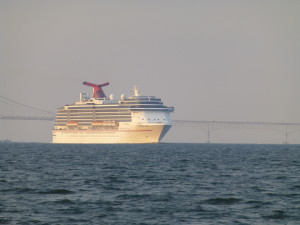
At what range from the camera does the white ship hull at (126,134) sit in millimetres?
143125

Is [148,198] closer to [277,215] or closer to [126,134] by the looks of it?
→ [277,215]

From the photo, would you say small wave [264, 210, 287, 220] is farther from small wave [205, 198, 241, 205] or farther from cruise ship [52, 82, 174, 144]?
cruise ship [52, 82, 174, 144]

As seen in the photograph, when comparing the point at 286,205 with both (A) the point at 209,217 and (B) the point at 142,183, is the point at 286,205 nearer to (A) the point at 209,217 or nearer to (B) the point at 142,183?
(A) the point at 209,217

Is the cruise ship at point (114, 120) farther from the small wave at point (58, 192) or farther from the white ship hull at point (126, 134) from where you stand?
the small wave at point (58, 192)

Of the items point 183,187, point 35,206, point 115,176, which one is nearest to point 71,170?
point 115,176

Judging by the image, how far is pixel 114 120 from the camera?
152 m

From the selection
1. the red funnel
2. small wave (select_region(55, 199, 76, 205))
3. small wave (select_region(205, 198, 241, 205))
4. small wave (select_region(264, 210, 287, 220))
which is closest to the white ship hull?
the red funnel

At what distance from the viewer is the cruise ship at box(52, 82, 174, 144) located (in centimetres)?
14425

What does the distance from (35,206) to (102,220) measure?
181 inches

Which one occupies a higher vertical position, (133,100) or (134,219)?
(133,100)

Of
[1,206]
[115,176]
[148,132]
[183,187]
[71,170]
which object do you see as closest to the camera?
[1,206]

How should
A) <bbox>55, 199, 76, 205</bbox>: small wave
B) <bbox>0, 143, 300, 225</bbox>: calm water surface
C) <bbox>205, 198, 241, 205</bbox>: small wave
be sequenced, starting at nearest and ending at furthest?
<bbox>0, 143, 300, 225</bbox>: calm water surface, <bbox>55, 199, 76, 205</bbox>: small wave, <bbox>205, 198, 241, 205</bbox>: small wave

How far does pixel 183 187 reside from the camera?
114ft

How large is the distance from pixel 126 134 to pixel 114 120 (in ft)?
27.8
